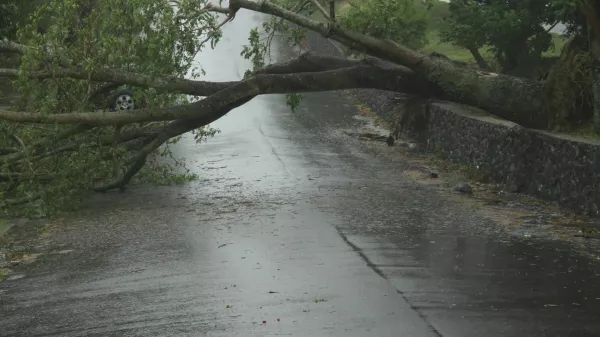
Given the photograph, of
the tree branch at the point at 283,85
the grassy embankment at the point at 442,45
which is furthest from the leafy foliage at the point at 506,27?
the tree branch at the point at 283,85

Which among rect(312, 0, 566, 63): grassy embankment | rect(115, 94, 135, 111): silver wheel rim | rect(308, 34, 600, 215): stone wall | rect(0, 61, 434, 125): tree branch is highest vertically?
rect(312, 0, 566, 63): grassy embankment

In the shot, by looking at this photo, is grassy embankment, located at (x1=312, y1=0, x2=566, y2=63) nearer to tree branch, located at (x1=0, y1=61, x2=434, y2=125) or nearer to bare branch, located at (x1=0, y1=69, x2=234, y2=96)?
tree branch, located at (x1=0, y1=61, x2=434, y2=125)

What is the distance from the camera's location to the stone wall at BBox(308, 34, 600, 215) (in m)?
12.4

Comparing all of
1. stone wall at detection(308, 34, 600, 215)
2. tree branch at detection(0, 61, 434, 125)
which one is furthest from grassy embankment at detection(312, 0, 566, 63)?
tree branch at detection(0, 61, 434, 125)

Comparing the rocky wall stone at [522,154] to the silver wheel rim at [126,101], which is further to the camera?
the silver wheel rim at [126,101]

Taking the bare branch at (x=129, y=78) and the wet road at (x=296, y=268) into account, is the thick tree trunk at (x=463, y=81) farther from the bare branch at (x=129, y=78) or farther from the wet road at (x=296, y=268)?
the wet road at (x=296, y=268)

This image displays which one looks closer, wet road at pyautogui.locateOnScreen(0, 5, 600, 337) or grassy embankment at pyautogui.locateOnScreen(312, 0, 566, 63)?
wet road at pyautogui.locateOnScreen(0, 5, 600, 337)

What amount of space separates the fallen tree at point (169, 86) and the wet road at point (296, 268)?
1.06 meters

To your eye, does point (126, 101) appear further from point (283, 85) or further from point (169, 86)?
point (283, 85)

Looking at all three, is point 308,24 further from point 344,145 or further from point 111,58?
point 344,145

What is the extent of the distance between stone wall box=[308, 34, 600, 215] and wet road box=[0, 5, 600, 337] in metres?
1.29

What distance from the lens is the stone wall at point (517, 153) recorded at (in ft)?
40.7

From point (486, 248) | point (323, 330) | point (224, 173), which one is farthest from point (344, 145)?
point (323, 330)

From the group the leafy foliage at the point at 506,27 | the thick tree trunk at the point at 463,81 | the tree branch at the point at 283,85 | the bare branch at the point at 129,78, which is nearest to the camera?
the bare branch at the point at 129,78
